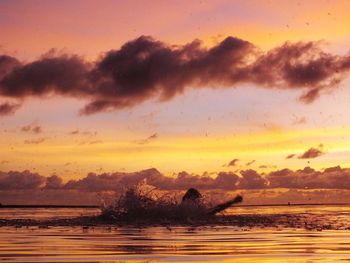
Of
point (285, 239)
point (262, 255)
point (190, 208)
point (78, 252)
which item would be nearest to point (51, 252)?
point (78, 252)

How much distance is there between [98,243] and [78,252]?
300cm

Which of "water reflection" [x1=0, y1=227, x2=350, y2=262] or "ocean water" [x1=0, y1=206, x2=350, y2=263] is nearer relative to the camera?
"ocean water" [x1=0, y1=206, x2=350, y2=263]

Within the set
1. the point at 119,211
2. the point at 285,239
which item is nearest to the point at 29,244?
the point at 285,239

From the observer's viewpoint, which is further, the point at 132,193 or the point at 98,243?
the point at 132,193

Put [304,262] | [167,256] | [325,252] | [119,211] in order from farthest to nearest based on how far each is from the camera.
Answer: [119,211], [325,252], [167,256], [304,262]

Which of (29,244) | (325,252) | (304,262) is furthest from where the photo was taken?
(29,244)

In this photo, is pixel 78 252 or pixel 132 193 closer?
pixel 78 252

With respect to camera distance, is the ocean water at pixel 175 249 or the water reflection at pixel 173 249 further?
the water reflection at pixel 173 249

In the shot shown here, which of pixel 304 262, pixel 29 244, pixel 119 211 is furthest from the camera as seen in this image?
pixel 119 211

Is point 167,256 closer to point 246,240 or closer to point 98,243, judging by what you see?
point 98,243

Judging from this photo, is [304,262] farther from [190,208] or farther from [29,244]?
[190,208]

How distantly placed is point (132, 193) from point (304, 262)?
2416 centimetres

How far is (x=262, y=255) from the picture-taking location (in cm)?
1505

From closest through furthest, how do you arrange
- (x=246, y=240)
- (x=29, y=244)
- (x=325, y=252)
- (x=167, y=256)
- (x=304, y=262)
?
(x=304, y=262) → (x=167, y=256) → (x=325, y=252) → (x=29, y=244) → (x=246, y=240)
